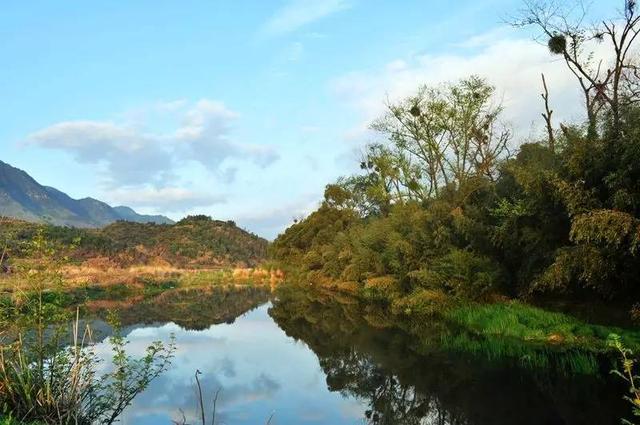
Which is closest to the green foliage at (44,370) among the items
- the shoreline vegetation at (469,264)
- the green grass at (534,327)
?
the shoreline vegetation at (469,264)

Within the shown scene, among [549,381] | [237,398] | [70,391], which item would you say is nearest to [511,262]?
[549,381]

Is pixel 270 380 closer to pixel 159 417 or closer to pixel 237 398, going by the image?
pixel 237 398

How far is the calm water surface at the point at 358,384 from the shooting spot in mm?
10953

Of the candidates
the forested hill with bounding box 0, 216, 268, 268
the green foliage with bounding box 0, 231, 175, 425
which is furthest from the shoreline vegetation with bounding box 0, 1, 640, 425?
the forested hill with bounding box 0, 216, 268, 268

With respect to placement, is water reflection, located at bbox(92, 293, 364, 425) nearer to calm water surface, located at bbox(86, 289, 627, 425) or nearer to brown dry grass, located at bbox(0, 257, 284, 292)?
calm water surface, located at bbox(86, 289, 627, 425)

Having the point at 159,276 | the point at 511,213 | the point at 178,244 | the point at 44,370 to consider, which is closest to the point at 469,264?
the point at 511,213

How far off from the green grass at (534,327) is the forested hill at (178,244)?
6030cm

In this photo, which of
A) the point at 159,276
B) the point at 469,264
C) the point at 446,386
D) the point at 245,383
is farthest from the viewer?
the point at 159,276

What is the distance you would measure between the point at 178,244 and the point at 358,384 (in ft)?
302

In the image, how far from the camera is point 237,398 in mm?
12750

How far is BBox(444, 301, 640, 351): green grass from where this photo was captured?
15.7 meters

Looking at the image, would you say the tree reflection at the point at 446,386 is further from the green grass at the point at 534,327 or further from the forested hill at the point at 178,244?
the forested hill at the point at 178,244

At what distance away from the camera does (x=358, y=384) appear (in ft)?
46.0

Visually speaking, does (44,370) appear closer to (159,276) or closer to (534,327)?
(534,327)
